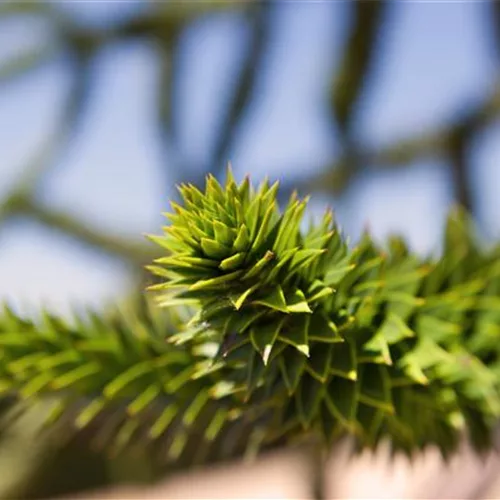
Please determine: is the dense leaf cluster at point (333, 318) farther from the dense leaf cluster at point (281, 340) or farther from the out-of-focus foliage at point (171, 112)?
the out-of-focus foliage at point (171, 112)

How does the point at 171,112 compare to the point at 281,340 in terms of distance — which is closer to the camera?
the point at 281,340

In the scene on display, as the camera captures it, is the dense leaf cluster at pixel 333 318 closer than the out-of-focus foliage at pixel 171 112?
Yes

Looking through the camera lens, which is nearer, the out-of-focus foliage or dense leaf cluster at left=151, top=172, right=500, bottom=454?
dense leaf cluster at left=151, top=172, right=500, bottom=454

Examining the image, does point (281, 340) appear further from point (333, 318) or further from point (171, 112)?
point (171, 112)

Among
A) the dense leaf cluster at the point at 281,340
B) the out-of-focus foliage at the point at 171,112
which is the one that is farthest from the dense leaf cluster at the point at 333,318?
the out-of-focus foliage at the point at 171,112

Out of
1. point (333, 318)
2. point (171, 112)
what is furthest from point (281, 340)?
point (171, 112)

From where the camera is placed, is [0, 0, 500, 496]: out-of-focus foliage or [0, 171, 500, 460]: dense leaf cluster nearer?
[0, 171, 500, 460]: dense leaf cluster

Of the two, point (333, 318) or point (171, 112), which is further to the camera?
point (171, 112)

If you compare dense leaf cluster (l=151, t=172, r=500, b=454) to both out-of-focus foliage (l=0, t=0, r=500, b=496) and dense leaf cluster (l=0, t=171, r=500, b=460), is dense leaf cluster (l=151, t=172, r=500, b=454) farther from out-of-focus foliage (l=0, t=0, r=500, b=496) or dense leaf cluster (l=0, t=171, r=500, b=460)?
out-of-focus foliage (l=0, t=0, r=500, b=496)

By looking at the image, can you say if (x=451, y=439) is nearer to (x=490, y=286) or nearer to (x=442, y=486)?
(x=490, y=286)

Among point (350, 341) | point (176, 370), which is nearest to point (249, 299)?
point (350, 341)

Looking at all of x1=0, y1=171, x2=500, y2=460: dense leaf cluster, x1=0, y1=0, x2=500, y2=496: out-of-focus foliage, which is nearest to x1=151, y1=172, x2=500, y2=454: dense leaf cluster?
x1=0, y1=171, x2=500, y2=460: dense leaf cluster
